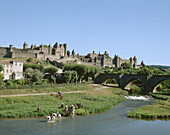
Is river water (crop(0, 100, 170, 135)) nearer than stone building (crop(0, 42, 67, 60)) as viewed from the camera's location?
Yes

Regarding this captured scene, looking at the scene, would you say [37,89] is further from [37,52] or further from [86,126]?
[37,52]

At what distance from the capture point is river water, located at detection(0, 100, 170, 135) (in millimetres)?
23411

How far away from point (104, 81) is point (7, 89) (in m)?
43.1

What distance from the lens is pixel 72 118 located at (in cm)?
2981

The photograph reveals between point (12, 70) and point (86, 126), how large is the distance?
184 ft

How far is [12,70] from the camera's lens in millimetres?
75125

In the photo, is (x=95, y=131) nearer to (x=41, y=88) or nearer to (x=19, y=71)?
(x=41, y=88)

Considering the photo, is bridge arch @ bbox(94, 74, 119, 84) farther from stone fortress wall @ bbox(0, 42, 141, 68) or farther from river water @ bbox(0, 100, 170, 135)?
river water @ bbox(0, 100, 170, 135)

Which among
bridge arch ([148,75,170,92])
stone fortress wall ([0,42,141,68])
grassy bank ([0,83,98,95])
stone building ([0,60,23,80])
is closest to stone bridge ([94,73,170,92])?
bridge arch ([148,75,170,92])

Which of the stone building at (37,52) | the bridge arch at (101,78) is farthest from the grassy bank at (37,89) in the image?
the stone building at (37,52)

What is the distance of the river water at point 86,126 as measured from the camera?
23411mm

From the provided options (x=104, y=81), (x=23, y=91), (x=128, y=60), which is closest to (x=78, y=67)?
(x=104, y=81)

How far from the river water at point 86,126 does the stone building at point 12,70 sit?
47846 millimetres

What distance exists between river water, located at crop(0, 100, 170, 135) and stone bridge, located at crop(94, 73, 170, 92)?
3488 cm
